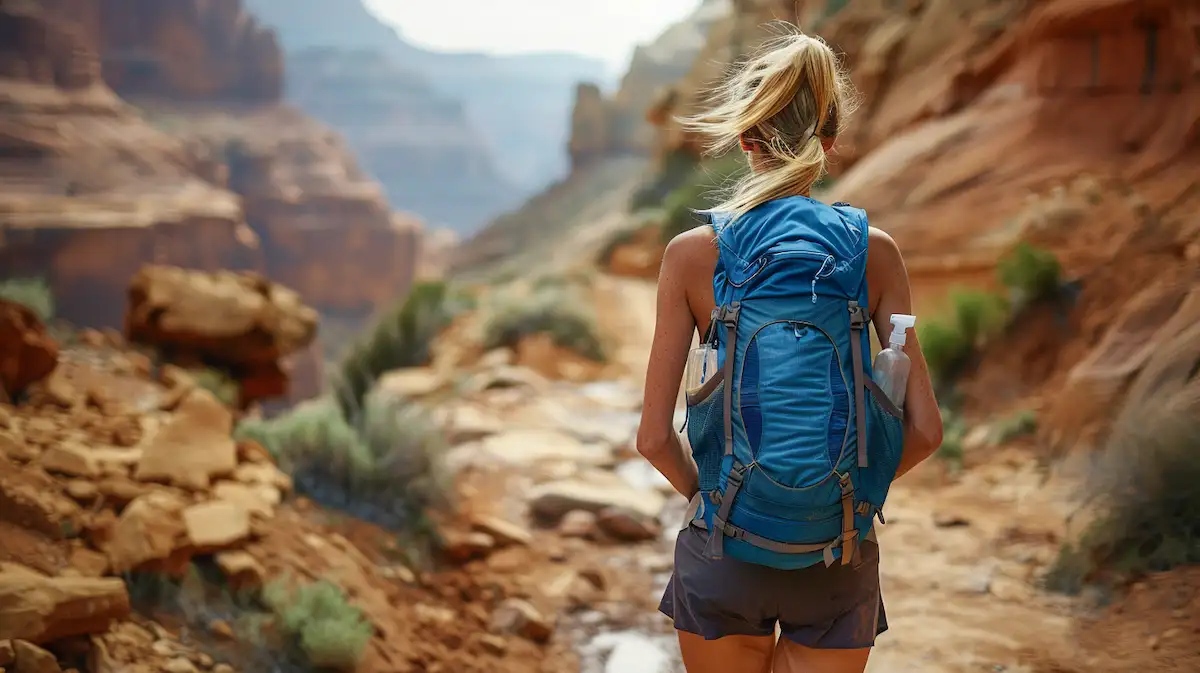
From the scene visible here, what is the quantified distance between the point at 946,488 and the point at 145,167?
3388cm

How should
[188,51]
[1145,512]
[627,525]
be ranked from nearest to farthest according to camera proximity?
[1145,512] → [627,525] → [188,51]

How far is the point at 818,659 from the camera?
5.64 feet

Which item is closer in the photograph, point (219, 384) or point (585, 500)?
point (585, 500)

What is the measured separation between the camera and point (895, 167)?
8273 millimetres

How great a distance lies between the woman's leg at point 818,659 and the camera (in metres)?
1.72

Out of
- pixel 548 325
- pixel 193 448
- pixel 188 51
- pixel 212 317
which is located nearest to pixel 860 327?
pixel 193 448

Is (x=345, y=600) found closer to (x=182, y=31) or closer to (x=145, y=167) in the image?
(x=145, y=167)

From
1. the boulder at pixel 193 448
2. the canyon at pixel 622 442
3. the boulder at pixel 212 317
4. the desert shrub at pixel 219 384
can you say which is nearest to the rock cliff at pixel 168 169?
the boulder at pixel 212 317

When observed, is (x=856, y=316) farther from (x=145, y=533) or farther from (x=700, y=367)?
(x=145, y=533)

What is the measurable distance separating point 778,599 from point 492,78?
127736 millimetres

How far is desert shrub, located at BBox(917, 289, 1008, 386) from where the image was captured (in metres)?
5.99

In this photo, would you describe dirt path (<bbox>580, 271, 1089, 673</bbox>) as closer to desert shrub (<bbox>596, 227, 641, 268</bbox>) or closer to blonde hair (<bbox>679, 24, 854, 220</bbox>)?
blonde hair (<bbox>679, 24, 854, 220</bbox>)

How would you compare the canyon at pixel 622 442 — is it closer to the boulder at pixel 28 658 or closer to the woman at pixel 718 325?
the boulder at pixel 28 658

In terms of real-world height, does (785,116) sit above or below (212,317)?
above
